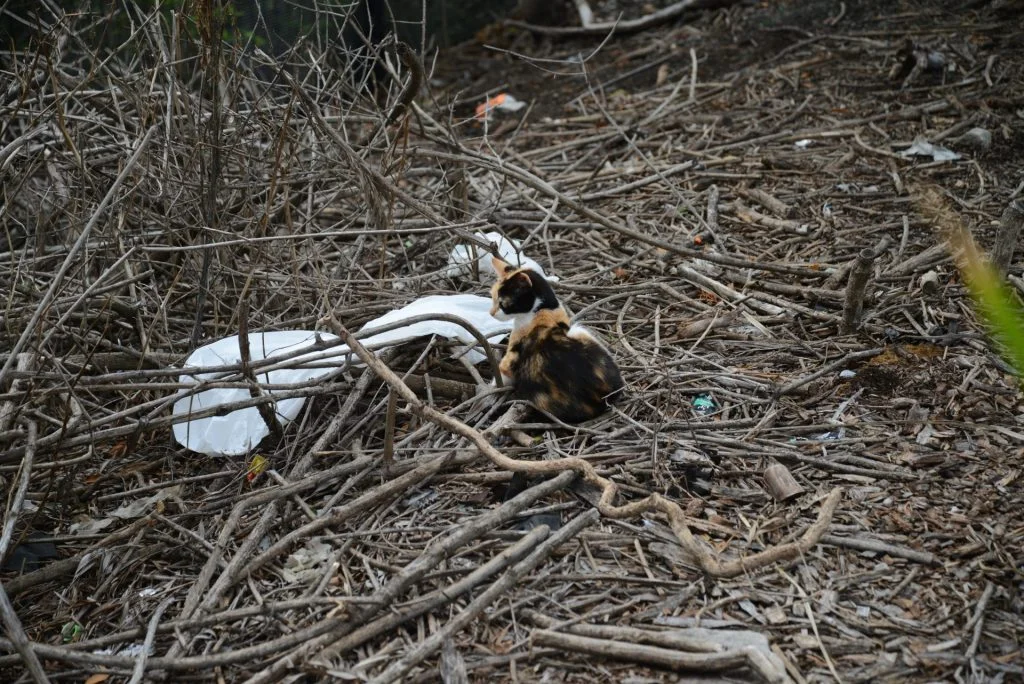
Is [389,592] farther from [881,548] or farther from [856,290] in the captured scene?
[856,290]

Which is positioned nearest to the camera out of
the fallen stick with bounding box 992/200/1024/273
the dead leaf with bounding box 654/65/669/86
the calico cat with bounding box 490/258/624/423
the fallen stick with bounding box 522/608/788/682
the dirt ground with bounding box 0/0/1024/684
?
the fallen stick with bounding box 522/608/788/682

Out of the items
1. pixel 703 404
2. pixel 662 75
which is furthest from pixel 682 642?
pixel 662 75

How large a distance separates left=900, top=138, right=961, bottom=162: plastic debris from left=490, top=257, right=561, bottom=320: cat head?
151 inches

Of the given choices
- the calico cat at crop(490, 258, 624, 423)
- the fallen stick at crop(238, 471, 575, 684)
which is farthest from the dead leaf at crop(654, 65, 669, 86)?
the fallen stick at crop(238, 471, 575, 684)

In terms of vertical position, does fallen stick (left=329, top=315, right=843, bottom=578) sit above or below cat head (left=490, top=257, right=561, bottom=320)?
below

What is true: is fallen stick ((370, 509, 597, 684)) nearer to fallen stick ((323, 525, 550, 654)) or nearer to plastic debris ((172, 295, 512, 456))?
fallen stick ((323, 525, 550, 654))

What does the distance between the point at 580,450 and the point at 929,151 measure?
4.48 m

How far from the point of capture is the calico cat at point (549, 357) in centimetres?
426

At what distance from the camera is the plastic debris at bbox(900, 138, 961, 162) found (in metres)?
6.76

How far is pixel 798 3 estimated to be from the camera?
1001 centimetres

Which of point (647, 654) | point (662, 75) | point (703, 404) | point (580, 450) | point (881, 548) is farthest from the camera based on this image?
point (662, 75)

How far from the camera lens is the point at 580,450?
407 centimetres

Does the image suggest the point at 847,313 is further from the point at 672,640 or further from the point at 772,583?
the point at 672,640

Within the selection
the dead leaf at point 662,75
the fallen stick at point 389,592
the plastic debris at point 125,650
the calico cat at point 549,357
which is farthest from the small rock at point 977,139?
the plastic debris at point 125,650
